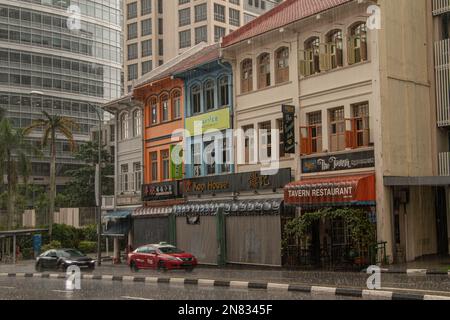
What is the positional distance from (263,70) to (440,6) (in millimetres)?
9162

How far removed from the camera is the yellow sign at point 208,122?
37.0 meters

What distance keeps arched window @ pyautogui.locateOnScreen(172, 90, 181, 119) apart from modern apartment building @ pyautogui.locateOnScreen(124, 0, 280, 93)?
50.1 metres

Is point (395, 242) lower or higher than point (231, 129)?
lower

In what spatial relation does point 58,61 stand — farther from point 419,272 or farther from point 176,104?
point 419,272

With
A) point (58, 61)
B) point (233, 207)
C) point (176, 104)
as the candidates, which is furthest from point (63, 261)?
point (58, 61)

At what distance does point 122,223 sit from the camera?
4469cm

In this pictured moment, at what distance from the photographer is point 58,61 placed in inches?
3917

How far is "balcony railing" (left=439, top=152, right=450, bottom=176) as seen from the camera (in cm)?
2991

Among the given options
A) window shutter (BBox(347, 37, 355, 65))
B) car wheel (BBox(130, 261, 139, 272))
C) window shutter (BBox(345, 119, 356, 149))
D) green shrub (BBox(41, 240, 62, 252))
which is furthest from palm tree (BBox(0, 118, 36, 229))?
window shutter (BBox(345, 119, 356, 149))

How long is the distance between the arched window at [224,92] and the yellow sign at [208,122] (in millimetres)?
532

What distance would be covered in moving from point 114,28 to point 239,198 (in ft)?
255
